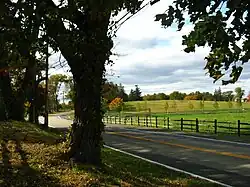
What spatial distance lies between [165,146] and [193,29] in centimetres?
1616

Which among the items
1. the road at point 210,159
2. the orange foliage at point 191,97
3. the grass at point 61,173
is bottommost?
the road at point 210,159

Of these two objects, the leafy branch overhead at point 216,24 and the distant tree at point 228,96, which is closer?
the leafy branch overhead at point 216,24

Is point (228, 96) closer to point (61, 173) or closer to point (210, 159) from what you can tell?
point (210, 159)

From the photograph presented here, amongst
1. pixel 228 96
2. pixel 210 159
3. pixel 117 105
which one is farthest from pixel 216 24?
pixel 228 96

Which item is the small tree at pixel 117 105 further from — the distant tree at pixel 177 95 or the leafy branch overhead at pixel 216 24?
the leafy branch overhead at pixel 216 24

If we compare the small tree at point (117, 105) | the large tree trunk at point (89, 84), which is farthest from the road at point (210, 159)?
the small tree at point (117, 105)

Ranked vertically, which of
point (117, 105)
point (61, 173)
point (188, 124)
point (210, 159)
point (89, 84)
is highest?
point (117, 105)

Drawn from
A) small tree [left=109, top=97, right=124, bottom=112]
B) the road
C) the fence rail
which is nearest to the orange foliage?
small tree [left=109, top=97, right=124, bottom=112]

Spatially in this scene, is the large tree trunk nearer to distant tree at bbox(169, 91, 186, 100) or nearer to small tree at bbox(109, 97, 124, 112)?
small tree at bbox(109, 97, 124, 112)

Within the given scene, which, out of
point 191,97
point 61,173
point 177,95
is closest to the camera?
point 61,173

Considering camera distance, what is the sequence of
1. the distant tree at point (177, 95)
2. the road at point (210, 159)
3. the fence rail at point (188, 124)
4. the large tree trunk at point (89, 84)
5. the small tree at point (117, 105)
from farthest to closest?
1. the distant tree at point (177, 95)
2. the small tree at point (117, 105)
3. the fence rail at point (188, 124)
4. the road at point (210, 159)
5. the large tree trunk at point (89, 84)

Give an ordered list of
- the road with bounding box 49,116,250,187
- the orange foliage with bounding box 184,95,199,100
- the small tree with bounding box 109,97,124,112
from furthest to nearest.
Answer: the orange foliage with bounding box 184,95,199,100, the small tree with bounding box 109,97,124,112, the road with bounding box 49,116,250,187

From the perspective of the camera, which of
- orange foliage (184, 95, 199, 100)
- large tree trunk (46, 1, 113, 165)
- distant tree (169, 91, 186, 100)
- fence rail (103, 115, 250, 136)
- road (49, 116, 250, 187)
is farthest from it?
distant tree (169, 91, 186, 100)

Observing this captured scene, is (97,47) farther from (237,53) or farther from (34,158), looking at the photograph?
(237,53)
